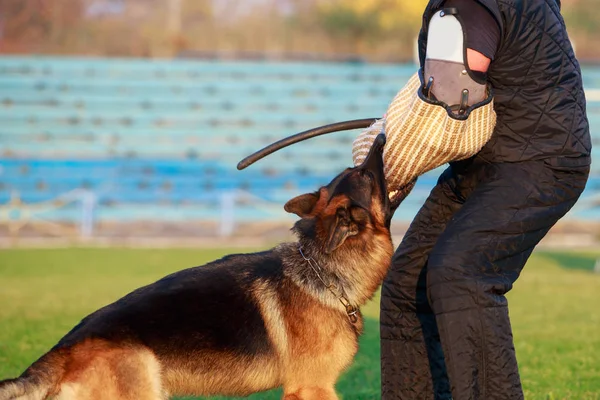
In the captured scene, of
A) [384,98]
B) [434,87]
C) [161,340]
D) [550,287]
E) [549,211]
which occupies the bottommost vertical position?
[550,287]

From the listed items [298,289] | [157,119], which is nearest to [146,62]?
[157,119]

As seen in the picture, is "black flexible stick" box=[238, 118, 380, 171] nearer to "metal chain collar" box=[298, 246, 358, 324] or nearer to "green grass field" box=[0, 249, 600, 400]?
"metal chain collar" box=[298, 246, 358, 324]

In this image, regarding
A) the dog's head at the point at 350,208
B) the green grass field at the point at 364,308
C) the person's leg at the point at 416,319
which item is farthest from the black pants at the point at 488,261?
the green grass field at the point at 364,308

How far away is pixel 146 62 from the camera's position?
23594 millimetres

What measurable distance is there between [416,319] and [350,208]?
2.08ft

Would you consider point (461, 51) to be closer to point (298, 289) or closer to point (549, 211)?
point (549, 211)

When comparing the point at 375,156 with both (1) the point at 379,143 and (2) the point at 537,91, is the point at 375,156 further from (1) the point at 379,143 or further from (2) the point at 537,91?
(2) the point at 537,91

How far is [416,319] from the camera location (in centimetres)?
420

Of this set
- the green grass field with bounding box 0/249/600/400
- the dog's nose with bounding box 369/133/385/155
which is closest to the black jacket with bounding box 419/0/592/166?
the dog's nose with bounding box 369/133/385/155

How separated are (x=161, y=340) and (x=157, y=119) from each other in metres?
19.4

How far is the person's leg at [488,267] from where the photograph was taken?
3451mm

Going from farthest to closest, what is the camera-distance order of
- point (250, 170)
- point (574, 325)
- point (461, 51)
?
1. point (250, 170)
2. point (574, 325)
3. point (461, 51)

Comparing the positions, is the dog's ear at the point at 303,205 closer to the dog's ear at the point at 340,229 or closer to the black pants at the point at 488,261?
the dog's ear at the point at 340,229

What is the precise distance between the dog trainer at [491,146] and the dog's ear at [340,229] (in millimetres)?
494
